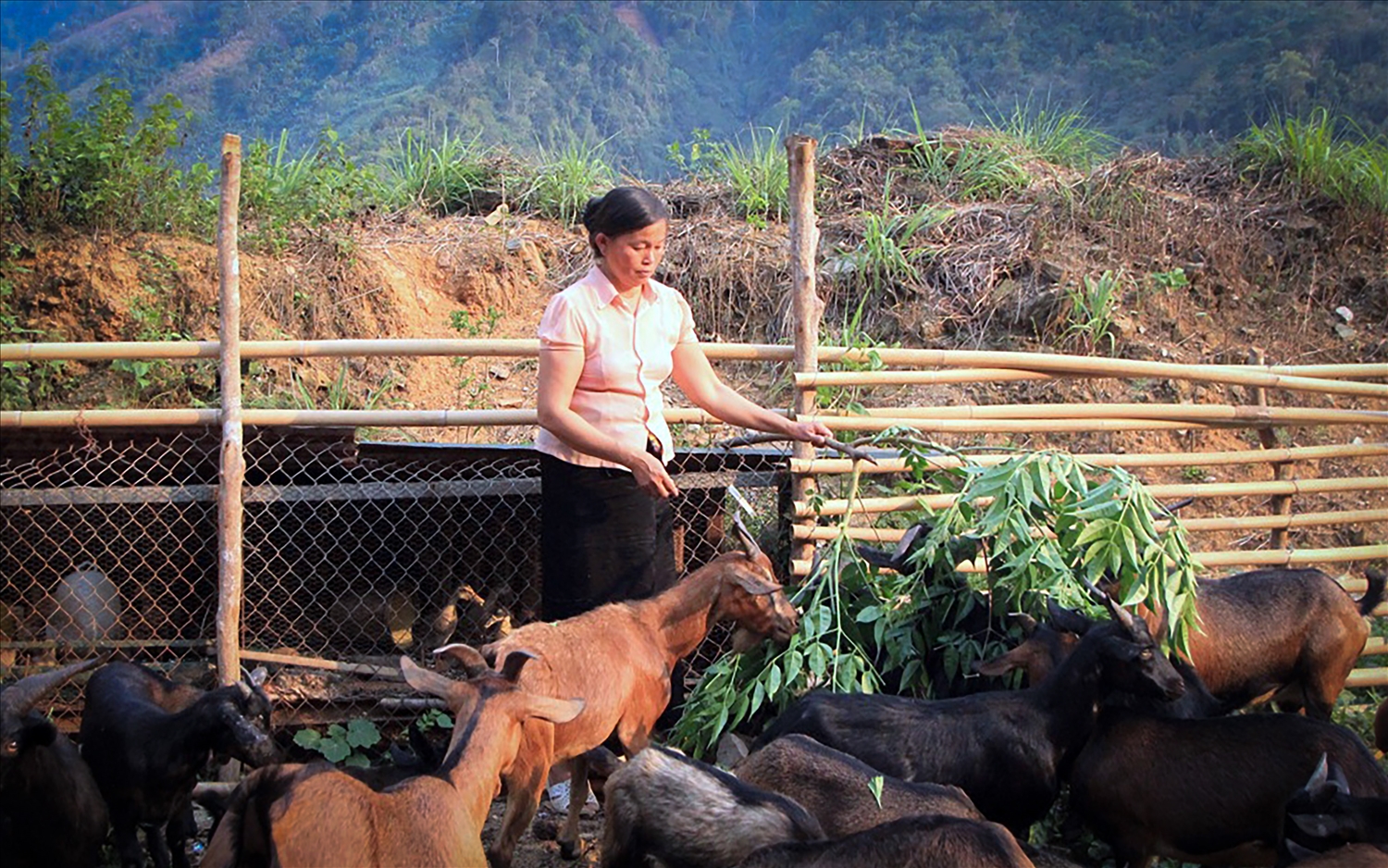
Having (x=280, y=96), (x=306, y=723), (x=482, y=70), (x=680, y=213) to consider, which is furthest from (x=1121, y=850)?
(x=280, y=96)

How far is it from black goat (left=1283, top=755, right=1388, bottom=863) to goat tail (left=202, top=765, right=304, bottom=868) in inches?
122

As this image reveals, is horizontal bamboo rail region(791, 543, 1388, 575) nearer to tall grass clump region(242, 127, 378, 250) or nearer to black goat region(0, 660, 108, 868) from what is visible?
black goat region(0, 660, 108, 868)

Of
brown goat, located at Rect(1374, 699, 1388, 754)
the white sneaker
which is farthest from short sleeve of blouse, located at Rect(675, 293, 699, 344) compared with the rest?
brown goat, located at Rect(1374, 699, 1388, 754)

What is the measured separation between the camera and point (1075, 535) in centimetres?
564

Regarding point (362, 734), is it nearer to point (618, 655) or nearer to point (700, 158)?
point (618, 655)

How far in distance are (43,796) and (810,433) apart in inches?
126

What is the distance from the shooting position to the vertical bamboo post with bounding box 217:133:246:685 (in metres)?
5.80

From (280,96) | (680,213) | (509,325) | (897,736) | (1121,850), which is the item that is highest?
(280,96)

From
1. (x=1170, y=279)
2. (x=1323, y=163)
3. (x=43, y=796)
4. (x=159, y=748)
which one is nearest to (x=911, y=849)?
(x=159, y=748)

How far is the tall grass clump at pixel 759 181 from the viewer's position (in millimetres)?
10883

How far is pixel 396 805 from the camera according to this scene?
3.68 meters

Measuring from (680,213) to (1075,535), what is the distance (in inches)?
242

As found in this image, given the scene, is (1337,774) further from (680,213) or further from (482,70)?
(482,70)

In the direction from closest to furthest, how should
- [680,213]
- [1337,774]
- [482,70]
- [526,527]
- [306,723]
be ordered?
[1337,774]
[306,723]
[526,527]
[680,213]
[482,70]
